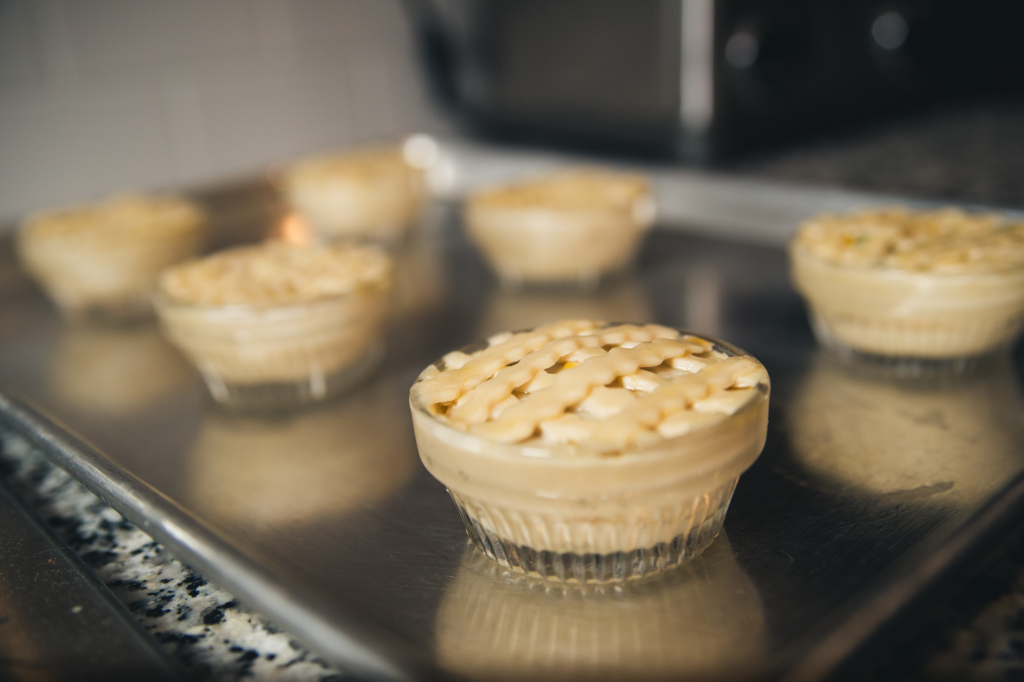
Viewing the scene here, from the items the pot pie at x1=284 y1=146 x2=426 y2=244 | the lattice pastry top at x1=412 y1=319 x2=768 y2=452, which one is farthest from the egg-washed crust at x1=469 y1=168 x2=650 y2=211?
the lattice pastry top at x1=412 y1=319 x2=768 y2=452

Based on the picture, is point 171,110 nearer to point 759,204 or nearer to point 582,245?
point 582,245

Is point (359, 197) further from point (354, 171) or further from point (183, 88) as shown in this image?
point (183, 88)

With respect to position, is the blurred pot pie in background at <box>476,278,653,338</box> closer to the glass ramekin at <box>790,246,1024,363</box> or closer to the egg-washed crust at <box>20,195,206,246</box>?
the glass ramekin at <box>790,246,1024,363</box>

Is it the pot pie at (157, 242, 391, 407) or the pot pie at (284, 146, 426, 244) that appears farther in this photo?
the pot pie at (284, 146, 426, 244)

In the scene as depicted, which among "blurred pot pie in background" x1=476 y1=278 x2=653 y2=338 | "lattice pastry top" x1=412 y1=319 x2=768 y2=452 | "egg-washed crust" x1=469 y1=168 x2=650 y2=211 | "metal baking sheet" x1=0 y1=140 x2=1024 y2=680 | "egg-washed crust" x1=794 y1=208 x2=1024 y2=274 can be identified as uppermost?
"lattice pastry top" x1=412 y1=319 x2=768 y2=452

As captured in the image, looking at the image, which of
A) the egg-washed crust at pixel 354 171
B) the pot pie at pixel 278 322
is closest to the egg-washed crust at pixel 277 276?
the pot pie at pixel 278 322

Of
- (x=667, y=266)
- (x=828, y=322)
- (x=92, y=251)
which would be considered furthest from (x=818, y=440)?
(x=92, y=251)

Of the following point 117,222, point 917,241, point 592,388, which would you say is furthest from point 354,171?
point 592,388
